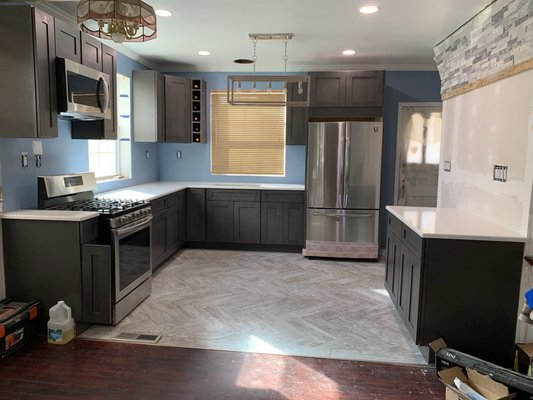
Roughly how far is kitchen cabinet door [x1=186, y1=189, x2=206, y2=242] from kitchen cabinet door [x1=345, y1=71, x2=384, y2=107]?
2.31 metres

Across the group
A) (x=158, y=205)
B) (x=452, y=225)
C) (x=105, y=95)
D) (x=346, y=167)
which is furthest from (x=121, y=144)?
(x=452, y=225)

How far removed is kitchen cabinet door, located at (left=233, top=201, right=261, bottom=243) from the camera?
5531mm

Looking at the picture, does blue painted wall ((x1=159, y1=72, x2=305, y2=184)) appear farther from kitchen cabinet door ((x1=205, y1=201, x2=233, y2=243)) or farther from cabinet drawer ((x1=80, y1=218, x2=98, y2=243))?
cabinet drawer ((x1=80, y1=218, x2=98, y2=243))

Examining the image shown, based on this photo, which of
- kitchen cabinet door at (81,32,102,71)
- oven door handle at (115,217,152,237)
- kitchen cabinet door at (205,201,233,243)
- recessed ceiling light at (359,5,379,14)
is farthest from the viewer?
kitchen cabinet door at (205,201,233,243)

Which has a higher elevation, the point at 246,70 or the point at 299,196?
the point at 246,70

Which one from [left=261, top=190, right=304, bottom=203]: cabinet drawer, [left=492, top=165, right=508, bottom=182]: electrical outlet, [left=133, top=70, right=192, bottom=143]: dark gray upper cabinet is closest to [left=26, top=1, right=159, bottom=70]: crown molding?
[left=133, top=70, right=192, bottom=143]: dark gray upper cabinet

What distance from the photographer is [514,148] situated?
279 cm

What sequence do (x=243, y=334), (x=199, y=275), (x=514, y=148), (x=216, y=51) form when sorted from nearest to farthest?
(x=514, y=148)
(x=243, y=334)
(x=199, y=275)
(x=216, y=51)

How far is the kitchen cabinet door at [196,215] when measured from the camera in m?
5.59

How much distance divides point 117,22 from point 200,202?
11.7ft

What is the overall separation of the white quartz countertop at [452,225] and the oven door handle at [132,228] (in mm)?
2146

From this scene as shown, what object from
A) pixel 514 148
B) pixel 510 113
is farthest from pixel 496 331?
pixel 510 113

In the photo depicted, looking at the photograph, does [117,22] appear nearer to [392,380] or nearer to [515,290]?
[392,380]

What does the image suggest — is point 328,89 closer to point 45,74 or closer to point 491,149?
point 491,149
